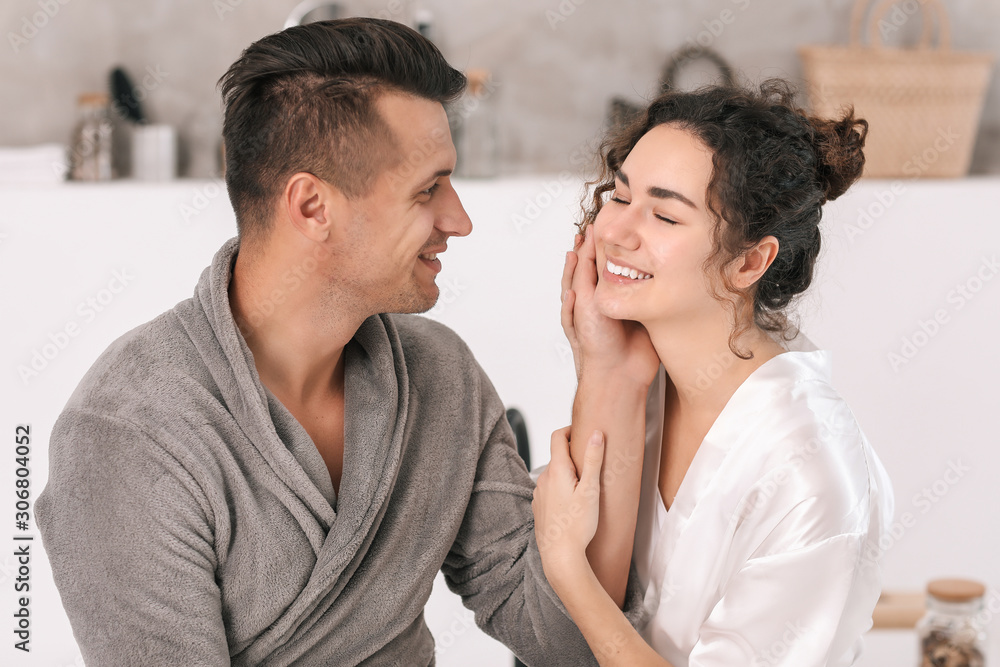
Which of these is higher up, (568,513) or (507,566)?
(568,513)

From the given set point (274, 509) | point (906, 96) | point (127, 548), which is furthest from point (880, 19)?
point (127, 548)

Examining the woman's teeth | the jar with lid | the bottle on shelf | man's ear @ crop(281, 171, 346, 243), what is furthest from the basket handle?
the jar with lid

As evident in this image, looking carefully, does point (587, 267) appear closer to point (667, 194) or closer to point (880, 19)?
point (667, 194)

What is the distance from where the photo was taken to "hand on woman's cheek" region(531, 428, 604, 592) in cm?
124

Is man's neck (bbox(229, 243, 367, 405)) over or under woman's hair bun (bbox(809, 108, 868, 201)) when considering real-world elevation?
under

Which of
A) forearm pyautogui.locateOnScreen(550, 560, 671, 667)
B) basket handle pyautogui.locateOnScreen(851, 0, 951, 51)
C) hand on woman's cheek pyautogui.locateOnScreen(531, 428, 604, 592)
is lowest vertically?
forearm pyautogui.locateOnScreen(550, 560, 671, 667)

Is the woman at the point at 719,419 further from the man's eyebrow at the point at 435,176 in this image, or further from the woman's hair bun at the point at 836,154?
the man's eyebrow at the point at 435,176

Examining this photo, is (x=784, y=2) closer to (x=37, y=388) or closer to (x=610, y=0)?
(x=610, y=0)

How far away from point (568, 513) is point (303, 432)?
0.36m

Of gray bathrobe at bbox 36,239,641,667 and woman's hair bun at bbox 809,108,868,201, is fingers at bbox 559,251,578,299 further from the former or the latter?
woman's hair bun at bbox 809,108,868,201

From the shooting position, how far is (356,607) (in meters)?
1.25

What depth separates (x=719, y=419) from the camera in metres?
1.29

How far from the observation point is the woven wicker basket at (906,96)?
7.36 feet

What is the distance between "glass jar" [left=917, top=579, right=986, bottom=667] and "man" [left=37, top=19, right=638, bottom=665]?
0.57 metres
